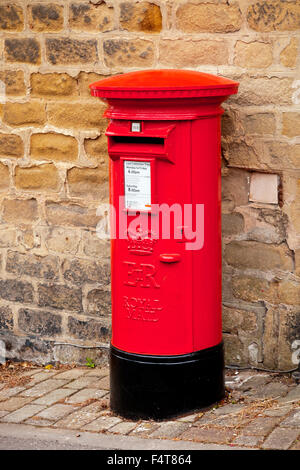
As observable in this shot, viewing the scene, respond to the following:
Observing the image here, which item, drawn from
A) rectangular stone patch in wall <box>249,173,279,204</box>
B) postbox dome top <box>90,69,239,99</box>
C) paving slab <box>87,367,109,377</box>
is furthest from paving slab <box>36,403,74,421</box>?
postbox dome top <box>90,69,239,99</box>

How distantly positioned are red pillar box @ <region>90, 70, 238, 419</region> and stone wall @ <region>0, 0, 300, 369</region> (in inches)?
16.9

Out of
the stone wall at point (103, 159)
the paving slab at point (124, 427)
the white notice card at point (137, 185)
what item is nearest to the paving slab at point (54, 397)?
the stone wall at point (103, 159)

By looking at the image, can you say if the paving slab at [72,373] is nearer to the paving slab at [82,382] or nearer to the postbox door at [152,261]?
the paving slab at [82,382]

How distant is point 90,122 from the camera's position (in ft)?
16.3

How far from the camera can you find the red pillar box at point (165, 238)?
13.0ft

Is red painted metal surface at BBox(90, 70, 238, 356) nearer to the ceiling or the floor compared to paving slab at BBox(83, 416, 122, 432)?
nearer to the ceiling

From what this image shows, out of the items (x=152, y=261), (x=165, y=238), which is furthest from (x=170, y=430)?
(x=165, y=238)

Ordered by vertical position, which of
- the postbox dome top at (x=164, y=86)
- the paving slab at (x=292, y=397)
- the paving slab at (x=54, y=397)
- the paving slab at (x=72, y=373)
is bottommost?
the paving slab at (x=54, y=397)

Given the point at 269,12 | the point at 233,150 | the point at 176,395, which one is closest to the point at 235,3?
the point at 269,12

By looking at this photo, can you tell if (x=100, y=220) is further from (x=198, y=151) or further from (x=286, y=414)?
(x=286, y=414)

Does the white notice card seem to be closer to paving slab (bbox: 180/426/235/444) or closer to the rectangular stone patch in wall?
the rectangular stone patch in wall

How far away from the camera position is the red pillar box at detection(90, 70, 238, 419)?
395cm

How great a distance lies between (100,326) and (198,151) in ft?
5.45

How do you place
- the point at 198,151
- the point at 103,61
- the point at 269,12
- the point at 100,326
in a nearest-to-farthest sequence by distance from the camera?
the point at 198,151, the point at 269,12, the point at 103,61, the point at 100,326
